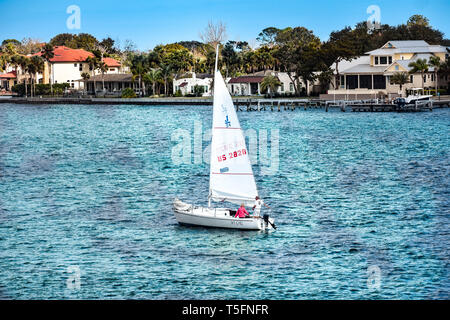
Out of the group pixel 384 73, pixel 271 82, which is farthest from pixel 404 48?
pixel 271 82

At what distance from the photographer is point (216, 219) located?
43969mm

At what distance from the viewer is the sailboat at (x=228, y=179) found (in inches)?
1720

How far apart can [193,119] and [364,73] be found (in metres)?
45.2

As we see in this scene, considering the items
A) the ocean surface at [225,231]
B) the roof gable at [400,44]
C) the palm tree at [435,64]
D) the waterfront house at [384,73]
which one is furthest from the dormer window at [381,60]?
the ocean surface at [225,231]

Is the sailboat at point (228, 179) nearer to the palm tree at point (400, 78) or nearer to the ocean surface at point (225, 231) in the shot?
the ocean surface at point (225, 231)

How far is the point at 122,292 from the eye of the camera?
3534 cm

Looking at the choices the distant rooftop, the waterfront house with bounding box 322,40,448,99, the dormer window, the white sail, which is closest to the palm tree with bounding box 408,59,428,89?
the waterfront house with bounding box 322,40,448,99

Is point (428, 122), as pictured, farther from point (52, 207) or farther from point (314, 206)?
point (52, 207)

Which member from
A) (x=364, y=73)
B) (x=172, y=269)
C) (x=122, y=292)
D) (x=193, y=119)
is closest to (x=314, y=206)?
(x=172, y=269)

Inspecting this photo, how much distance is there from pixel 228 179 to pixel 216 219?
264cm

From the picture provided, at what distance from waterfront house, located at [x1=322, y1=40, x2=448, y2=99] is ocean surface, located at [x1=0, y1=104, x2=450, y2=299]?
7054 centimetres

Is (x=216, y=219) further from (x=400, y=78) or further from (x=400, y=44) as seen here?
(x=400, y=44)

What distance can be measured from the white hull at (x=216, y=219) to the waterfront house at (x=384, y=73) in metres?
129
